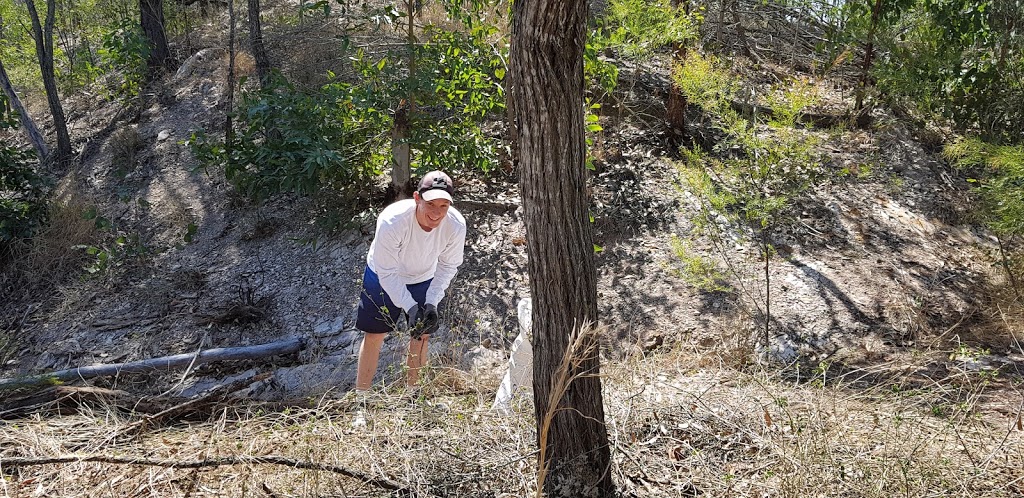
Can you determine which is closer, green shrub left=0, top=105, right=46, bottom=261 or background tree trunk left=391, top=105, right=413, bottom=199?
background tree trunk left=391, top=105, right=413, bottom=199

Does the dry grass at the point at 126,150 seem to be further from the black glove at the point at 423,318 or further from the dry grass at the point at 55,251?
the black glove at the point at 423,318

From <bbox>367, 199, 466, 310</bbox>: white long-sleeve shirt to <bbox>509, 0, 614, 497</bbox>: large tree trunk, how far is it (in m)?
1.42

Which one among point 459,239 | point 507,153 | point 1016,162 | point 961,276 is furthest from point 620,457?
point 507,153

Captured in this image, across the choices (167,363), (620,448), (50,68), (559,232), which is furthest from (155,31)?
(620,448)

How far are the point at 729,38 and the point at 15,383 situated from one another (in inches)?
311

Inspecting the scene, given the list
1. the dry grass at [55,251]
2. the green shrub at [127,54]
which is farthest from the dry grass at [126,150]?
the dry grass at [55,251]

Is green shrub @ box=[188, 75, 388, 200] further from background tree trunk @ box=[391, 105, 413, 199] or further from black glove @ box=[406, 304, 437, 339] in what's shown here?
black glove @ box=[406, 304, 437, 339]

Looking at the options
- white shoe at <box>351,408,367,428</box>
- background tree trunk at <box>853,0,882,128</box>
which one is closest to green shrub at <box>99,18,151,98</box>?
white shoe at <box>351,408,367,428</box>

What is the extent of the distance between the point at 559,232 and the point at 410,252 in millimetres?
1699

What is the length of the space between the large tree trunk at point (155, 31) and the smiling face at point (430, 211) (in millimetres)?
8385

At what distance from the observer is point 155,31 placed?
35.1 ft

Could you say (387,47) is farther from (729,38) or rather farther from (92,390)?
(729,38)

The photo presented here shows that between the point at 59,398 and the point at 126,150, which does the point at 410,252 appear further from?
the point at 126,150

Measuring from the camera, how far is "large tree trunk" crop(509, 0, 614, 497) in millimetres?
2201
